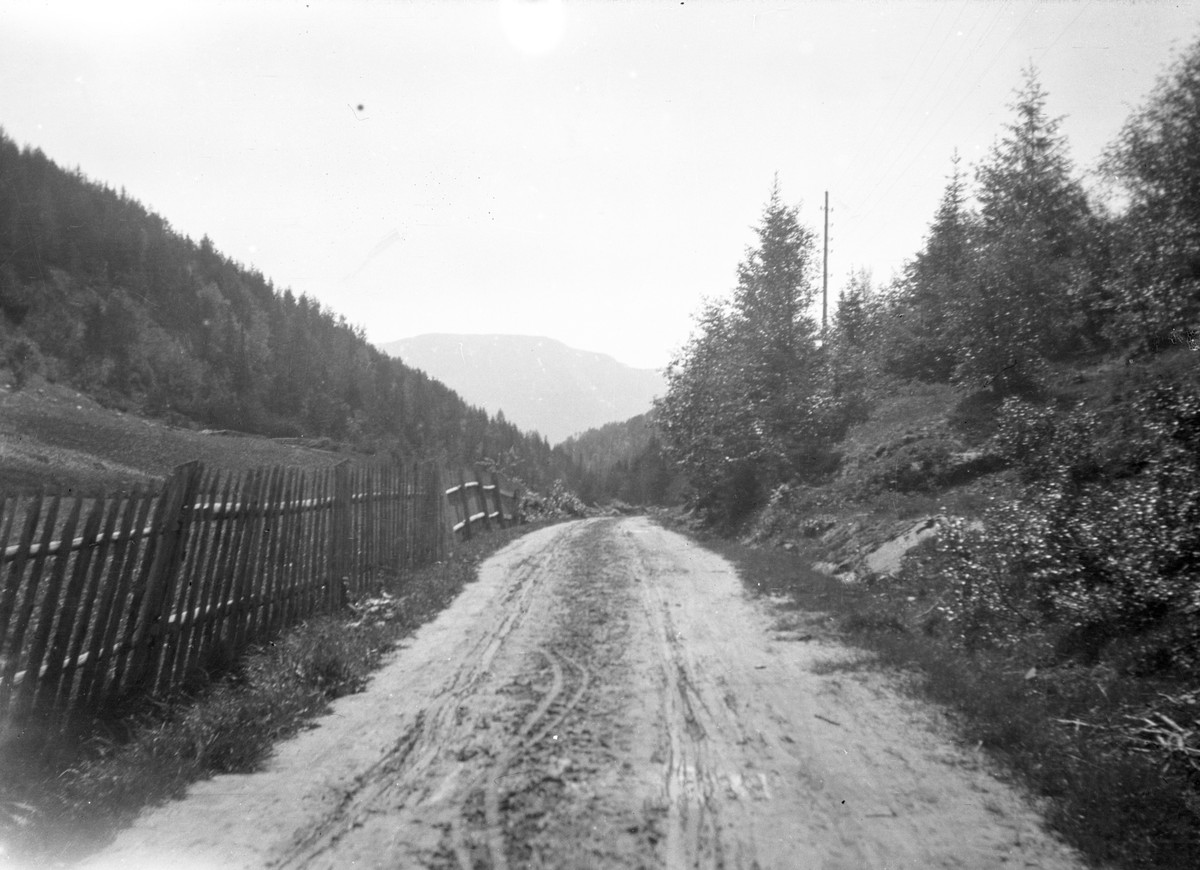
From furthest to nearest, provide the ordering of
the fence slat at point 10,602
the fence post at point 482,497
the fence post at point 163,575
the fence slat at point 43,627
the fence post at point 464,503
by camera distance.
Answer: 1. the fence post at point 482,497
2. the fence post at point 464,503
3. the fence post at point 163,575
4. the fence slat at point 43,627
5. the fence slat at point 10,602

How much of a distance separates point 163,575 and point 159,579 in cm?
6

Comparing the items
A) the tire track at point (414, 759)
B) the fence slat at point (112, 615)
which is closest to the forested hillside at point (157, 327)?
the fence slat at point (112, 615)

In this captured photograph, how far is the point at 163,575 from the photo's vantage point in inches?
207

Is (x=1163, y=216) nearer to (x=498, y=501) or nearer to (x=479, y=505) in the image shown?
(x=479, y=505)

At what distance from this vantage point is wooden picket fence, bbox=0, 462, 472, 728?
402 cm

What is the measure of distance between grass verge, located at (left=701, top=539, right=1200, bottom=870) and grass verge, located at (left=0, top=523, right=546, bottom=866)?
4.68 metres

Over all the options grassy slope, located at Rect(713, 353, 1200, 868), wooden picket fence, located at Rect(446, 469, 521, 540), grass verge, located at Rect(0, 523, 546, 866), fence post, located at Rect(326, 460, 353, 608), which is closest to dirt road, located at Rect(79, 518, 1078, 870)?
grass verge, located at Rect(0, 523, 546, 866)

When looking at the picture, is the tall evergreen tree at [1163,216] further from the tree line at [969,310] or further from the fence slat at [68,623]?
the fence slat at [68,623]

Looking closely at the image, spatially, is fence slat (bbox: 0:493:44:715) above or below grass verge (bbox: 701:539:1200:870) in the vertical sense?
above

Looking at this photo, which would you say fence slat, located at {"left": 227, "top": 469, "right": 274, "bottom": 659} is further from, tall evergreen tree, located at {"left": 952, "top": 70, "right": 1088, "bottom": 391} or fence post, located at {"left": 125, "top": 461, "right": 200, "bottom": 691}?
tall evergreen tree, located at {"left": 952, "top": 70, "right": 1088, "bottom": 391}

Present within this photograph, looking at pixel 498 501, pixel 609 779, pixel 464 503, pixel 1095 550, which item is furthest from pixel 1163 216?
pixel 498 501

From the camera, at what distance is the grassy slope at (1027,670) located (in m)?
3.70

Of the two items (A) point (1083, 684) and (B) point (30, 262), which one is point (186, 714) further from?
(B) point (30, 262)

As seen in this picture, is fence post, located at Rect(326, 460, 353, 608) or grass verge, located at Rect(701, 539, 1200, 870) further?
fence post, located at Rect(326, 460, 353, 608)
